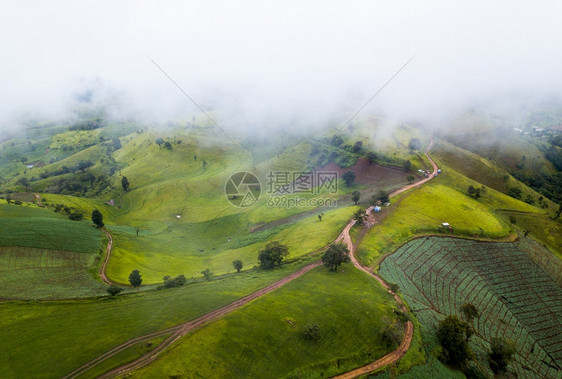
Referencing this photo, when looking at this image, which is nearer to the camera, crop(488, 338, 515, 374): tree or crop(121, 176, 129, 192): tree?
crop(488, 338, 515, 374): tree

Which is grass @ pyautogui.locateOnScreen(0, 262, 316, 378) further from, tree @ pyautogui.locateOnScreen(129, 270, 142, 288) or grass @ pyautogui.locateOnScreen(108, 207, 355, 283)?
grass @ pyautogui.locateOnScreen(108, 207, 355, 283)

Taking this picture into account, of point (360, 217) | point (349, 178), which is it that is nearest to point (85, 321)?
point (360, 217)

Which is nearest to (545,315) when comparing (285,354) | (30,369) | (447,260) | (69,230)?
(447,260)

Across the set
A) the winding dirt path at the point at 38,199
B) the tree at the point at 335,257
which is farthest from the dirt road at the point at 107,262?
the tree at the point at 335,257

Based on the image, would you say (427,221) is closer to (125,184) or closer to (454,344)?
(454,344)

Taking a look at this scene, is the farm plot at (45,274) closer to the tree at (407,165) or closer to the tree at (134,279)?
the tree at (134,279)

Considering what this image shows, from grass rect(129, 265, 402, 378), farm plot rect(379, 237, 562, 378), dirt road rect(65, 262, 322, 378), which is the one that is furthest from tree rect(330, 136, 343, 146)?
dirt road rect(65, 262, 322, 378)
